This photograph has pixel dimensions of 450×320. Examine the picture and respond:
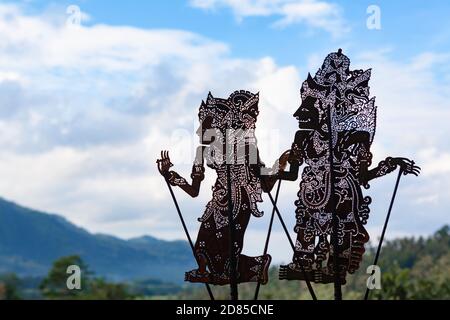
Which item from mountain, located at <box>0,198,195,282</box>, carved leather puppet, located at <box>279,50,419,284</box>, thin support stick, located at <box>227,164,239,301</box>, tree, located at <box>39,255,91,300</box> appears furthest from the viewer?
mountain, located at <box>0,198,195,282</box>

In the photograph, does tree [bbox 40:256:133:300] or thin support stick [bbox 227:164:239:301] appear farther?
tree [bbox 40:256:133:300]

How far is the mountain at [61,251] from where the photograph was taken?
128750 millimetres

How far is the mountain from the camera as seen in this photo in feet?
422

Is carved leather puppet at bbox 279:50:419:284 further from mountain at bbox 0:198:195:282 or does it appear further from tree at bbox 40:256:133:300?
mountain at bbox 0:198:195:282

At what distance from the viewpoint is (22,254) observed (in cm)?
13212

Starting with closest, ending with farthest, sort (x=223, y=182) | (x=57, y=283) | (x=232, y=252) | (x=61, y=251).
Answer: (x=232, y=252), (x=223, y=182), (x=57, y=283), (x=61, y=251)

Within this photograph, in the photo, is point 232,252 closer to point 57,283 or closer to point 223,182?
point 223,182

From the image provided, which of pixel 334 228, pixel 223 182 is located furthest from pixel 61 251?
pixel 334 228

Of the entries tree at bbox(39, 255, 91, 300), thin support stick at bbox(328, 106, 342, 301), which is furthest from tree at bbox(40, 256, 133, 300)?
thin support stick at bbox(328, 106, 342, 301)

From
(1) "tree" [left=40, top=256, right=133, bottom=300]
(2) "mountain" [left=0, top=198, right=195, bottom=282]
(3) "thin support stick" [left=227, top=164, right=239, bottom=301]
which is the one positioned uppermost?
(2) "mountain" [left=0, top=198, right=195, bottom=282]

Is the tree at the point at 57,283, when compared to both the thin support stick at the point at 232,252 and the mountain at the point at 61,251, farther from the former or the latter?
Answer: the mountain at the point at 61,251

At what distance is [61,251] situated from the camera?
4968 inches
